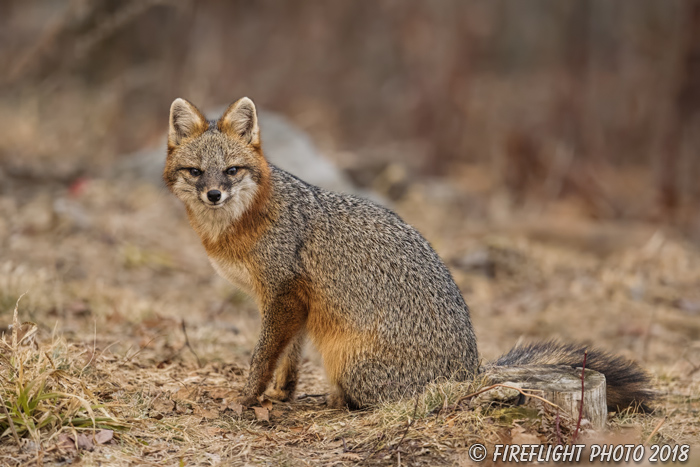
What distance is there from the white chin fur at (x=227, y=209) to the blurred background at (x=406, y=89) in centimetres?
395

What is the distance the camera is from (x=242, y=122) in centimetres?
555

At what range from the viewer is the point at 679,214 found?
13523 millimetres

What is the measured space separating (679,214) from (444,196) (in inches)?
186

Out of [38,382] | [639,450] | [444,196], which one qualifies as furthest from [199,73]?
[639,450]

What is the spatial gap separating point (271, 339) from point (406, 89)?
18.0 meters

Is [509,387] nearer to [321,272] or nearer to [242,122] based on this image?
[321,272]

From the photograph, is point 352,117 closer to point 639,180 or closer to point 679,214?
point 639,180

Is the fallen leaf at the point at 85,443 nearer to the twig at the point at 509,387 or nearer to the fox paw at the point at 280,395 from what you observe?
the fox paw at the point at 280,395

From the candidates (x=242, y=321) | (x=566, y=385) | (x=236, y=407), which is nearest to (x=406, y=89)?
(x=242, y=321)

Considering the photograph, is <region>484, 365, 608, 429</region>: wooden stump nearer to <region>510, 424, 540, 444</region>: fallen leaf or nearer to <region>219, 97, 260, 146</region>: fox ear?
<region>510, 424, 540, 444</region>: fallen leaf

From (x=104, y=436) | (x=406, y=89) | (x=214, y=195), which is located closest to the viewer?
(x=104, y=436)

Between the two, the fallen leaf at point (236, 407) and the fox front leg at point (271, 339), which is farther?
the fox front leg at point (271, 339)

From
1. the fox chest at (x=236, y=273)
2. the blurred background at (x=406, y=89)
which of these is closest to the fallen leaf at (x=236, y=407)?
the fox chest at (x=236, y=273)

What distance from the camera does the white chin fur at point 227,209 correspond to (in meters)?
5.31
